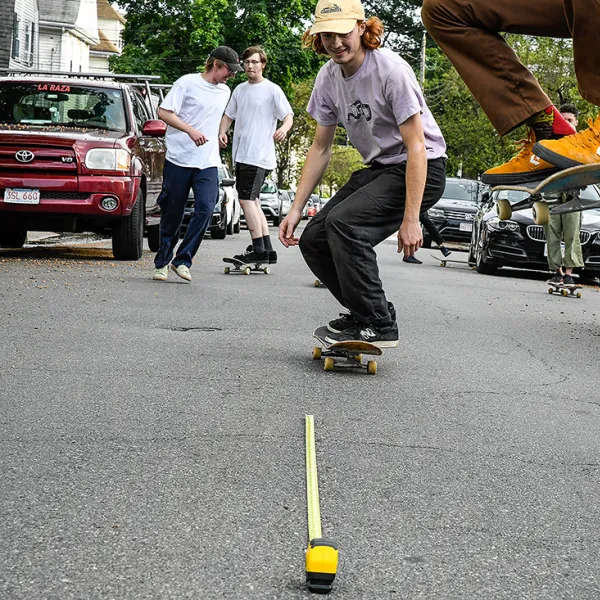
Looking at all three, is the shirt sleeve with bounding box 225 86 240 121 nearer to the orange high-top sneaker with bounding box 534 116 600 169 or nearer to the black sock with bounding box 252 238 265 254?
the black sock with bounding box 252 238 265 254

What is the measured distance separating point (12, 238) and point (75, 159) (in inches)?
108

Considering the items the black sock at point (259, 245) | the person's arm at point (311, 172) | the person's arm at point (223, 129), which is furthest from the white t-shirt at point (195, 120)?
the person's arm at point (311, 172)

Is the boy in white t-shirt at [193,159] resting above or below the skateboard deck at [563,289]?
above

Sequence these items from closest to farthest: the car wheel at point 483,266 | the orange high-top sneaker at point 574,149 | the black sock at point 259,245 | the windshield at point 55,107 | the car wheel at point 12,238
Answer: the orange high-top sneaker at point 574,149, the black sock at point 259,245, the windshield at point 55,107, the car wheel at point 12,238, the car wheel at point 483,266

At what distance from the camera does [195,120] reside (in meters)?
11.5

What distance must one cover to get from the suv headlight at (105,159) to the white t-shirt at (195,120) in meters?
1.74

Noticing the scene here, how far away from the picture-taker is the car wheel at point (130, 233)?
13.6m

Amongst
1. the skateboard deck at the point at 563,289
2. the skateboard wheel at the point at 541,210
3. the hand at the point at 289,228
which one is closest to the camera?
the skateboard wheel at the point at 541,210

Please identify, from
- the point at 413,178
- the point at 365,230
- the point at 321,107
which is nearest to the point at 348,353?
the point at 365,230

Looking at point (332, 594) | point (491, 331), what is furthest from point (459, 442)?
point (491, 331)

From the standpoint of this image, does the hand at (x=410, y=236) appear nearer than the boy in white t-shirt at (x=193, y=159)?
Yes

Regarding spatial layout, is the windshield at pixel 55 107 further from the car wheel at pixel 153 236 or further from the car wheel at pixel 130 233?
the car wheel at pixel 153 236

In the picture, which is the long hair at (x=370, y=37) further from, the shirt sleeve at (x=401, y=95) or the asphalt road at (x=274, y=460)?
the asphalt road at (x=274, y=460)

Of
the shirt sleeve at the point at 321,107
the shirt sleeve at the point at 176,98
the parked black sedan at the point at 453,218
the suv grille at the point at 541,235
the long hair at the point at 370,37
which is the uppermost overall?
the long hair at the point at 370,37
